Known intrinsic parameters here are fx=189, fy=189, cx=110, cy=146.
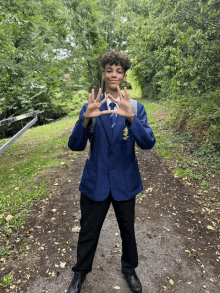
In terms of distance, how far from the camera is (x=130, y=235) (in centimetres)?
204

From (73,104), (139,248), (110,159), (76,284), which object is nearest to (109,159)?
(110,159)

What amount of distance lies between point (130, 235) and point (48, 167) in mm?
4180

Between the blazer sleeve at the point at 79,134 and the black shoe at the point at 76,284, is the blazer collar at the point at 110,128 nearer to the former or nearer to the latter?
the blazer sleeve at the point at 79,134

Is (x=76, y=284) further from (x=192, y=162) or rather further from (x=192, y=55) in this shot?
(x=192, y=55)

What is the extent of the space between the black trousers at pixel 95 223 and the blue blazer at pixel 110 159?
111 millimetres

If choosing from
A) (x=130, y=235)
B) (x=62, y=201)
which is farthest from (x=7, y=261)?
(x=130, y=235)

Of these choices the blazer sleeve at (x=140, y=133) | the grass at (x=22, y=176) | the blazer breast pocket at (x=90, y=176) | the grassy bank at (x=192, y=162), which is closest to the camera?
the blazer sleeve at (x=140, y=133)

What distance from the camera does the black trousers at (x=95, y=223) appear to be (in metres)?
1.91

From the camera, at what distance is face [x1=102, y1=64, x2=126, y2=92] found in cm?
179

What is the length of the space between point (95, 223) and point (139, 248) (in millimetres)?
1401

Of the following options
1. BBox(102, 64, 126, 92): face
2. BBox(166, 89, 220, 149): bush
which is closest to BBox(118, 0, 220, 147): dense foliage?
BBox(166, 89, 220, 149): bush

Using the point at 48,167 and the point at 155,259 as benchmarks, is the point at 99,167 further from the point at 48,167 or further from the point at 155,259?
the point at 48,167

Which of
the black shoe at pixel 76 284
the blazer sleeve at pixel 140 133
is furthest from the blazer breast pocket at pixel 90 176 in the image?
the black shoe at pixel 76 284

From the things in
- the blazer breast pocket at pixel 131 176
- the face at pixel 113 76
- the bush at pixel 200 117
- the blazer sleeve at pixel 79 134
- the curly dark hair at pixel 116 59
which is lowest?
the bush at pixel 200 117
